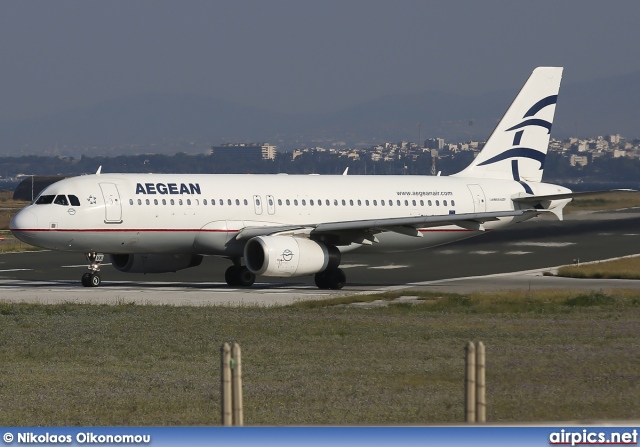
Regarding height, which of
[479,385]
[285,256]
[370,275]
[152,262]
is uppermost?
[479,385]

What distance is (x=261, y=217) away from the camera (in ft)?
128

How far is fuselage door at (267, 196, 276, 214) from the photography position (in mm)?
39125

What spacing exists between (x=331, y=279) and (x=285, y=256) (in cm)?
288

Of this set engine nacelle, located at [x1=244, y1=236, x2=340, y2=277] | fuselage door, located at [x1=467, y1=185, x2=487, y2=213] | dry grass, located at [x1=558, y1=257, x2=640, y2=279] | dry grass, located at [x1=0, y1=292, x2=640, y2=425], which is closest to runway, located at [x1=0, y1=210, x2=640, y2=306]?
engine nacelle, located at [x1=244, y1=236, x2=340, y2=277]

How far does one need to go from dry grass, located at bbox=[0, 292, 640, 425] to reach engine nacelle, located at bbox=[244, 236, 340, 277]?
540 cm

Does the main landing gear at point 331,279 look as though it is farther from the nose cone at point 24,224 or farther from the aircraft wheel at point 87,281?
the nose cone at point 24,224

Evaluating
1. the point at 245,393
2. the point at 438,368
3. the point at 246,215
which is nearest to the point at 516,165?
the point at 246,215

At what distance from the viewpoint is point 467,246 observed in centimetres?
5831

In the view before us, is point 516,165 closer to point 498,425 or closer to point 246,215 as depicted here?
point 246,215

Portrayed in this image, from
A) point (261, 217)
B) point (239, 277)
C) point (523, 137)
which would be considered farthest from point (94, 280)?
point (523, 137)

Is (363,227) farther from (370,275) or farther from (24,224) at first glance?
(24,224)

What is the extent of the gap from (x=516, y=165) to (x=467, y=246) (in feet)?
44.0

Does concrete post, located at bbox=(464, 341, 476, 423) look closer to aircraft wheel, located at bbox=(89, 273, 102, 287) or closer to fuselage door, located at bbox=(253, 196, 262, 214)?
fuselage door, located at bbox=(253, 196, 262, 214)

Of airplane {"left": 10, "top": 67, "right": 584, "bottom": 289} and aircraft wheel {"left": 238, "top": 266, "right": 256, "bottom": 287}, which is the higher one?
airplane {"left": 10, "top": 67, "right": 584, "bottom": 289}
